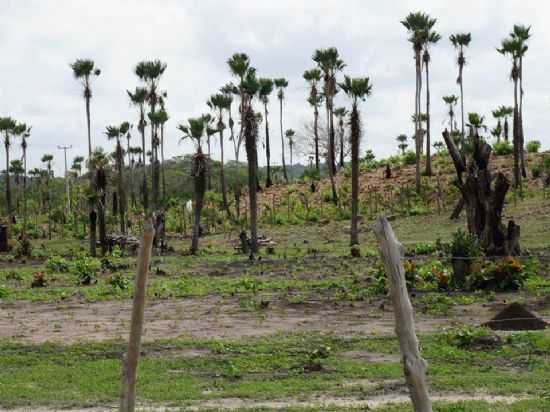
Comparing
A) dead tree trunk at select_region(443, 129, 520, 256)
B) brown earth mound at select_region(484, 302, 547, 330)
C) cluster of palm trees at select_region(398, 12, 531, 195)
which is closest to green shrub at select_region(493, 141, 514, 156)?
cluster of palm trees at select_region(398, 12, 531, 195)

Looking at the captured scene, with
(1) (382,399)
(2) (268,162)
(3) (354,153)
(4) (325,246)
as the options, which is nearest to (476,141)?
(3) (354,153)

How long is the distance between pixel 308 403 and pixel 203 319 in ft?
29.0

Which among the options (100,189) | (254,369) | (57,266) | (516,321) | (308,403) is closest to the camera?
(308,403)

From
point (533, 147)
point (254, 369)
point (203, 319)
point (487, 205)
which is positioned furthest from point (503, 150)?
point (254, 369)

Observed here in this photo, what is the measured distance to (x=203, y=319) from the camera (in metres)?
19.6

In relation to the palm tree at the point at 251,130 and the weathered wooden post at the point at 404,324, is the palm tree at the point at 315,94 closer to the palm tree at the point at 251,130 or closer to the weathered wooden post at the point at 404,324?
the palm tree at the point at 251,130

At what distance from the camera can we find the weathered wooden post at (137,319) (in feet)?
23.2

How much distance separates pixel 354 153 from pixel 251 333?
23767 mm

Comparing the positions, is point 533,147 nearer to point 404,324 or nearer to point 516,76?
point 516,76

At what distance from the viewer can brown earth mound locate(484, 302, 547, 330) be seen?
16.5m

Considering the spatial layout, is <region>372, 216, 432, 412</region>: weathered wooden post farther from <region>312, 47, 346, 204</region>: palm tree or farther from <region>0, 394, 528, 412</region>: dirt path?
<region>312, 47, 346, 204</region>: palm tree

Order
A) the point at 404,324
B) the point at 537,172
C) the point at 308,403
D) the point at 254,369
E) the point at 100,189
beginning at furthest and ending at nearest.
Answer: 1. the point at 537,172
2. the point at 100,189
3. the point at 254,369
4. the point at 308,403
5. the point at 404,324

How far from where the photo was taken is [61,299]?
2447 cm

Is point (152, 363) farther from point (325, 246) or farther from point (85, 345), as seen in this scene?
point (325, 246)
